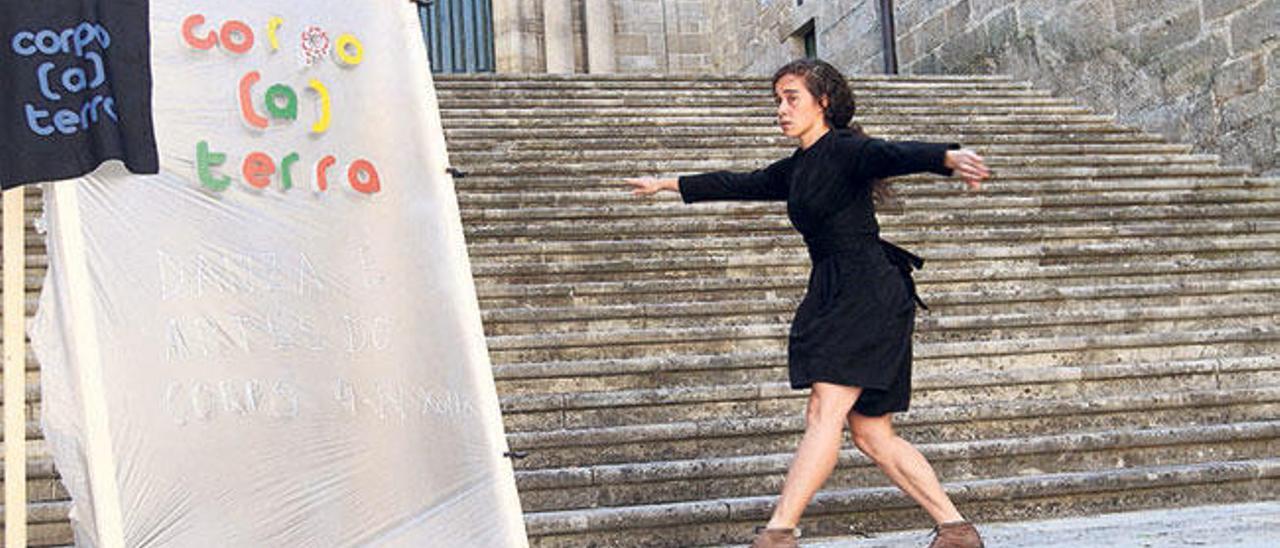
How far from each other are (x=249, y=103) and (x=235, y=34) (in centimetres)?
16

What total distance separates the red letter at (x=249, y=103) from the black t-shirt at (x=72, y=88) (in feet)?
0.69

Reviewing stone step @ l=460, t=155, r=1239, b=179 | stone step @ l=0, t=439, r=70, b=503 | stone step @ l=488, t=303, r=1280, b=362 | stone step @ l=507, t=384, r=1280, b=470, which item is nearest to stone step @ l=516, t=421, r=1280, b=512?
stone step @ l=507, t=384, r=1280, b=470

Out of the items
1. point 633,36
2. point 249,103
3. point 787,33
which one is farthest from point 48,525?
point 633,36

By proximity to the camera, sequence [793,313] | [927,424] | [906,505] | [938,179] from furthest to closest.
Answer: [938,179], [793,313], [927,424], [906,505]

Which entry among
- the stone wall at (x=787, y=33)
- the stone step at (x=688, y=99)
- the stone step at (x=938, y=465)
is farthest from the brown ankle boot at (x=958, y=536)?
the stone wall at (x=787, y=33)

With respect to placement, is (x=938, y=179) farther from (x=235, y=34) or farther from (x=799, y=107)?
(x=235, y=34)

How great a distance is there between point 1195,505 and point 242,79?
3616mm

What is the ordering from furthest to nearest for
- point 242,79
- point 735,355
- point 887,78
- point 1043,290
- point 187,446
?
point 887,78, point 1043,290, point 735,355, point 242,79, point 187,446

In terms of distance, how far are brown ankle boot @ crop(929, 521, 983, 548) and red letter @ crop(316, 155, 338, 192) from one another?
5.90ft

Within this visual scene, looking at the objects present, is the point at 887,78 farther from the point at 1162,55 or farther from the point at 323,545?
the point at 323,545

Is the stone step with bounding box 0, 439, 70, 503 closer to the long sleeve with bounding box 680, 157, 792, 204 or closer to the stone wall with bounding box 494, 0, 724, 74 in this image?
the long sleeve with bounding box 680, 157, 792, 204

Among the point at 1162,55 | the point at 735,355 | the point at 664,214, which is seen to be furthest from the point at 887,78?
the point at 735,355

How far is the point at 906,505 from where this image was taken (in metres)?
5.25

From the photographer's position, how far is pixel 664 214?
8039 millimetres
